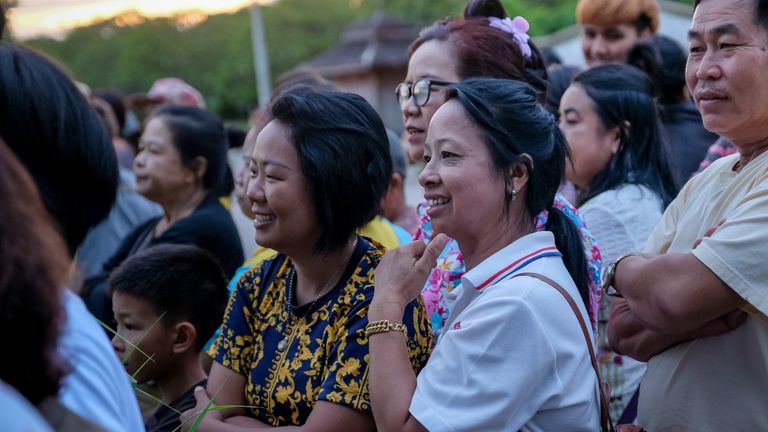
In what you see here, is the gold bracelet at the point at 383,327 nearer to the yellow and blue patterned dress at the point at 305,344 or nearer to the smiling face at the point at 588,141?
the yellow and blue patterned dress at the point at 305,344

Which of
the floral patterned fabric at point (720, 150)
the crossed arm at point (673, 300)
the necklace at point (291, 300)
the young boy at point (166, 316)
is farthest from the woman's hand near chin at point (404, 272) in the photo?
the floral patterned fabric at point (720, 150)

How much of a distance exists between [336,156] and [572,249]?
0.77 m

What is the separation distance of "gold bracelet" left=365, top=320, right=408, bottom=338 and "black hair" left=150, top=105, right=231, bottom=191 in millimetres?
2639

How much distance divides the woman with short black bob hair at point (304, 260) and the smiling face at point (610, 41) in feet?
10.1

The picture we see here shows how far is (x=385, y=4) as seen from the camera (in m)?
26.3

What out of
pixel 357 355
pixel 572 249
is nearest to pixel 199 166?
pixel 357 355

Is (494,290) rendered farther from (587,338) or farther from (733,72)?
(733,72)

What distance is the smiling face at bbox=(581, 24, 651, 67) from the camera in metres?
5.52

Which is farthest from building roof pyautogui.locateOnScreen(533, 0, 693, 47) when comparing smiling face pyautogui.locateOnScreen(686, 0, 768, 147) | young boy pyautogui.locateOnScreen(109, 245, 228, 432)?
smiling face pyautogui.locateOnScreen(686, 0, 768, 147)

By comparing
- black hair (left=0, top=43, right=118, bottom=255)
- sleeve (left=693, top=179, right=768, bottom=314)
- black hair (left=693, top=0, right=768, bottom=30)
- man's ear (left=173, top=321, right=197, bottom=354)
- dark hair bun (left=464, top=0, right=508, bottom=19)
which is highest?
black hair (left=693, top=0, right=768, bottom=30)

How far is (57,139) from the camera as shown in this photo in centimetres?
183

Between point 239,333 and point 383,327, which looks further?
point 239,333

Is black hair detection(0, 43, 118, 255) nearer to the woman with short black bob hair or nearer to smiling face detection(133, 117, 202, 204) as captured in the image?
the woman with short black bob hair

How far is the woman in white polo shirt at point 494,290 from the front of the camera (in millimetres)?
2215
